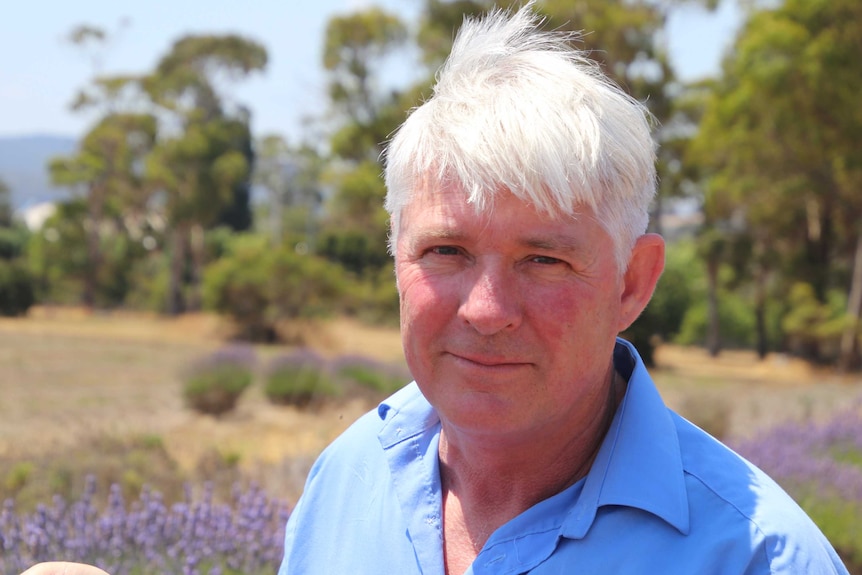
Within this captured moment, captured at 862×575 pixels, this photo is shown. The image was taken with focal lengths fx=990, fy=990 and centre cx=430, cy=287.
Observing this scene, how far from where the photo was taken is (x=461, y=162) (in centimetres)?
144

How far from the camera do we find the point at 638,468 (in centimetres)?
142

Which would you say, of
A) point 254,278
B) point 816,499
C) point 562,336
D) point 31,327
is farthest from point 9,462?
point 31,327

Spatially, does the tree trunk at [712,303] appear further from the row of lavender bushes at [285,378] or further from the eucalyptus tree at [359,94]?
the row of lavender bushes at [285,378]

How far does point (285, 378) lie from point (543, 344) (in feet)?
35.1

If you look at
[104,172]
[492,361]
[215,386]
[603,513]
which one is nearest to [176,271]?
[104,172]

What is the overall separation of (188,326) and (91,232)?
8.63m

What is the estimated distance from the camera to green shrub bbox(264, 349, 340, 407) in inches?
465

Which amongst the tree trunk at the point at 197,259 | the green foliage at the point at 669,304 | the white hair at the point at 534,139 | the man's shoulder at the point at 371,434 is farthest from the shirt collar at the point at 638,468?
the tree trunk at the point at 197,259

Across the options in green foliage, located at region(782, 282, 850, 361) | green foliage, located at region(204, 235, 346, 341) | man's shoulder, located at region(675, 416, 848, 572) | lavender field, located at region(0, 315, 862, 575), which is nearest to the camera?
man's shoulder, located at region(675, 416, 848, 572)

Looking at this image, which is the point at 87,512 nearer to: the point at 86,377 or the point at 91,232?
the point at 86,377

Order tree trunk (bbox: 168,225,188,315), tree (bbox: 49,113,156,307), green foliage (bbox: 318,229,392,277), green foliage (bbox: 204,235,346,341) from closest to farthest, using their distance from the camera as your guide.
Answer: green foliage (bbox: 204,235,346,341) → tree (bbox: 49,113,156,307) → tree trunk (bbox: 168,225,188,315) → green foliage (bbox: 318,229,392,277)

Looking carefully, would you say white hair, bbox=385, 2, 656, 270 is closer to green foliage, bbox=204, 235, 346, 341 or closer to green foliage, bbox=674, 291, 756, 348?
green foliage, bbox=204, 235, 346, 341

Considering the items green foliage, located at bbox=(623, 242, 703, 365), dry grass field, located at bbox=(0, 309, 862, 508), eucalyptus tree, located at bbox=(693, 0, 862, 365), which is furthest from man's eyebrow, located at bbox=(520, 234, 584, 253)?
eucalyptus tree, located at bbox=(693, 0, 862, 365)

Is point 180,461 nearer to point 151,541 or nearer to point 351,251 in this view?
point 151,541
